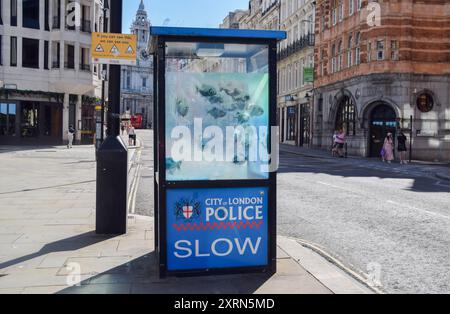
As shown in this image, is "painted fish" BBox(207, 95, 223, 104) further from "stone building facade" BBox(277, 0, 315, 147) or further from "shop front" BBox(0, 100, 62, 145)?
"shop front" BBox(0, 100, 62, 145)

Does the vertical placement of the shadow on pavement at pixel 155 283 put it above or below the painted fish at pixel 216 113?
below

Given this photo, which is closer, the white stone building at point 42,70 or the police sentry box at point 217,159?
the police sentry box at point 217,159

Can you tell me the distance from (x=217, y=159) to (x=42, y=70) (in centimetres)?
3705

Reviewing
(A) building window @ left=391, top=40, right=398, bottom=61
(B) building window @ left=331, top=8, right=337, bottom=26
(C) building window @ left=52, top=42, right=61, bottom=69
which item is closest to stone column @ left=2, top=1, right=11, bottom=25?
(C) building window @ left=52, top=42, right=61, bottom=69

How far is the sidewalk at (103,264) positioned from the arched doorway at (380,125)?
25.6m

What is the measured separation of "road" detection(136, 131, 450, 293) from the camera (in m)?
5.86

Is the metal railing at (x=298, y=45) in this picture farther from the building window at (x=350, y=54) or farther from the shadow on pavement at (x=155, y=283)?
the shadow on pavement at (x=155, y=283)

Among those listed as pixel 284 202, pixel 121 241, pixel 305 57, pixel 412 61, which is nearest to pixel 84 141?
pixel 305 57

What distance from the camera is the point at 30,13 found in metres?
38.5

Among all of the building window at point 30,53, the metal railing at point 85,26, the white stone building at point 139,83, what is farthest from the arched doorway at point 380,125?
the white stone building at point 139,83

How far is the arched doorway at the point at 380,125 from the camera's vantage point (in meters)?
31.3

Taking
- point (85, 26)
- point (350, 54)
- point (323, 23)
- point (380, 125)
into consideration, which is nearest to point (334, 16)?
point (323, 23)

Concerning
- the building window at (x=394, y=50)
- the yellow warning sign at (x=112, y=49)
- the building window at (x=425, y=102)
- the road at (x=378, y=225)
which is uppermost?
the building window at (x=394, y=50)

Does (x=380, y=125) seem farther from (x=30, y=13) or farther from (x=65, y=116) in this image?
(x=30, y=13)
